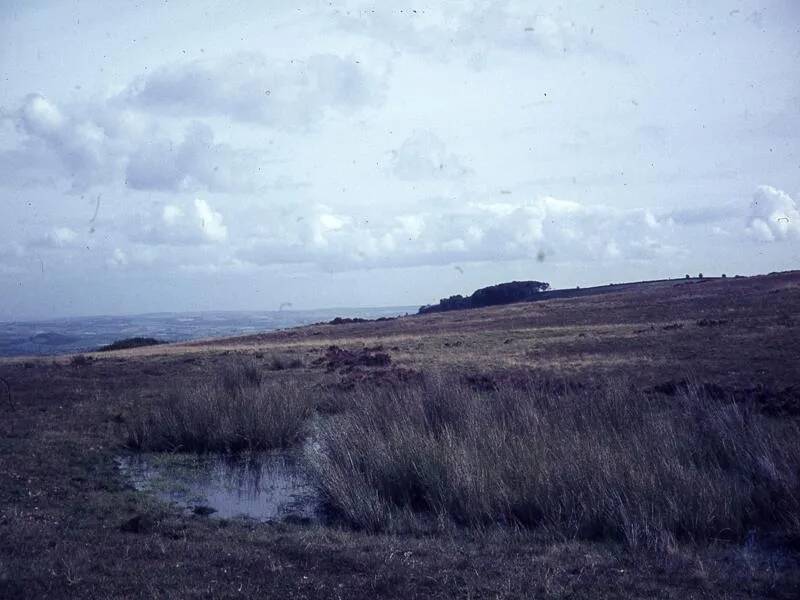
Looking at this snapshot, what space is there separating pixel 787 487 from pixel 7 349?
52165mm

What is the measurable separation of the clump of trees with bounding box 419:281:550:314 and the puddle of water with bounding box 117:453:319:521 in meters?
74.8

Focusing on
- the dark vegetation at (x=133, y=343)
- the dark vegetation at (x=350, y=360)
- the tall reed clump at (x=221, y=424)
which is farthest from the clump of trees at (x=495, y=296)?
the tall reed clump at (x=221, y=424)

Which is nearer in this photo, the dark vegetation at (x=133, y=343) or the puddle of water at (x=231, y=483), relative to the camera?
the puddle of water at (x=231, y=483)

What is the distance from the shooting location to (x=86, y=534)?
9500 millimetres

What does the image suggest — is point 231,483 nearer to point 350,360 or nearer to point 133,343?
point 350,360

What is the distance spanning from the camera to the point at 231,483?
14484mm

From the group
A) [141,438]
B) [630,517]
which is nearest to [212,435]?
[141,438]

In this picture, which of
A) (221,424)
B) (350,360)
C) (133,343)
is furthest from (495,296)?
(221,424)

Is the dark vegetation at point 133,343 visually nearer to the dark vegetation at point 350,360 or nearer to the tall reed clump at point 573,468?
the dark vegetation at point 350,360

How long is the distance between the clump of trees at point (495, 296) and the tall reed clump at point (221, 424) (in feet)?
240

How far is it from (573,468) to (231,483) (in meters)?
6.61

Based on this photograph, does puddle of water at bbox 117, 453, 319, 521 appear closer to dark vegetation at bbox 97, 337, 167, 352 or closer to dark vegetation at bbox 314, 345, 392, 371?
dark vegetation at bbox 314, 345, 392, 371

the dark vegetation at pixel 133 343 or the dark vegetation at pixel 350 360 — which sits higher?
the dark vegetation at pixel 133 343

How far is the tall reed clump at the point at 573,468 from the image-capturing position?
392 inches
